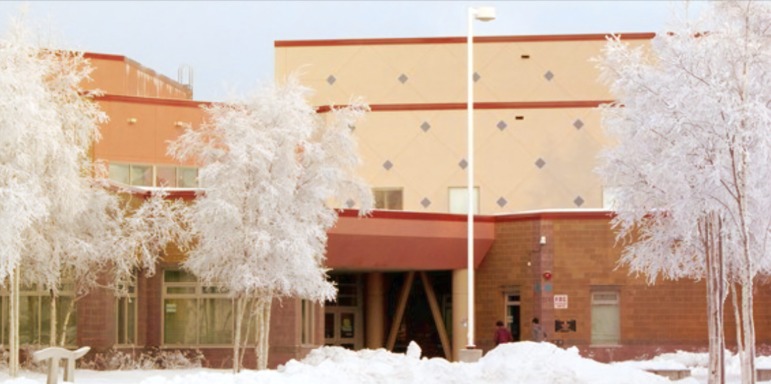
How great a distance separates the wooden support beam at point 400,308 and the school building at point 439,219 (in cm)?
7

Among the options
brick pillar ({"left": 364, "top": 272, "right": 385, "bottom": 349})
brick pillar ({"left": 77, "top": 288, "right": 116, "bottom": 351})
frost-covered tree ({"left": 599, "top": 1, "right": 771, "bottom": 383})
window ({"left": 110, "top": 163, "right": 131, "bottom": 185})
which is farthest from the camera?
brick pillar ({"left": 364, "top": 272, "right": 385, "bottom": 349})

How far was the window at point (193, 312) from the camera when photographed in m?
42.2

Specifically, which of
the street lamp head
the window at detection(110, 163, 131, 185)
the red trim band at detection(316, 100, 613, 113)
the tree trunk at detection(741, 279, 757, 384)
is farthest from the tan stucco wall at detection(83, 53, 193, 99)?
the tree trunk at detection(741, 279, 757, 384)

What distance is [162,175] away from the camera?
50844 millimetres

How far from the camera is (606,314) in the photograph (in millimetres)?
45938

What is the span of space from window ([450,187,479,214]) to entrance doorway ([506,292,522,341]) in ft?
20.7

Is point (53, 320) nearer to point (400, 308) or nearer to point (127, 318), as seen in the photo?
point (127, 318)

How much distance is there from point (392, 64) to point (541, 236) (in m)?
13.5

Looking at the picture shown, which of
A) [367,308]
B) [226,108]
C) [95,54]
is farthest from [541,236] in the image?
[95,54]

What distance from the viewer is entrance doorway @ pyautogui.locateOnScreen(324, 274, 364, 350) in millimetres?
52147

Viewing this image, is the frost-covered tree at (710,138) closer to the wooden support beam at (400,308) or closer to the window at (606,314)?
the window at (606,314)

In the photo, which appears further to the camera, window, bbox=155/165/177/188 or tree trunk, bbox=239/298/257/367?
window, bbox=155/165/177/188

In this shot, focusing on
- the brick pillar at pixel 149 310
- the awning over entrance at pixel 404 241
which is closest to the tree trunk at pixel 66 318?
the brick pillar at pixel 149 310

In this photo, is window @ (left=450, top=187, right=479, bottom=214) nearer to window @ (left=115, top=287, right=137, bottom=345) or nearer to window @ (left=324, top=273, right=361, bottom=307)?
window @ (left=324, top=273, right=361, bottom=307)
